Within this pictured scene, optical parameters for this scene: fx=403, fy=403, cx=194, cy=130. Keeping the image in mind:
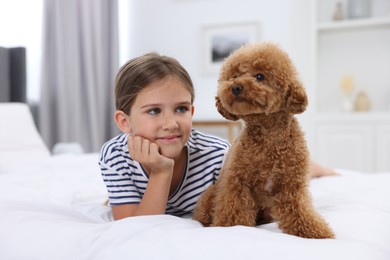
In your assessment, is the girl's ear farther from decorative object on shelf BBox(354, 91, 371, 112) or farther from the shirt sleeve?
decorative object on shelf BBox(354, 91, 371, 112)

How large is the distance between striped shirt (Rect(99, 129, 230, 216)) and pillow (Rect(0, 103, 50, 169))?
1.21m

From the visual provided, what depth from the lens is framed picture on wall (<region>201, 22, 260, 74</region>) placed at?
436 centimetres

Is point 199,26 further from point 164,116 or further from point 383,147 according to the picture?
point 164,116

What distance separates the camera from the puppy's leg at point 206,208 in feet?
3.29

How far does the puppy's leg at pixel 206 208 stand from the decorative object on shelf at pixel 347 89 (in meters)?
3.23

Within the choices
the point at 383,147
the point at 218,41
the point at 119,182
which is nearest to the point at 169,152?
the point at 119,182

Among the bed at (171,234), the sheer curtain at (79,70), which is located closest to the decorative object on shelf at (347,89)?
the sheer curtain at (79,70)

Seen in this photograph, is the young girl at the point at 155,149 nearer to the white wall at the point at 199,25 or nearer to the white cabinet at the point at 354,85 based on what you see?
the white cabinet at the point at 354,85

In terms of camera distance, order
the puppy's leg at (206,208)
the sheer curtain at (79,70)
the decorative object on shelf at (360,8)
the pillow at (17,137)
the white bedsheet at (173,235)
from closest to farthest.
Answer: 1. the white bedsheet at (173,235)
2. the puppy's leg at (206,208)
3. the pillow at (17,137)
4. the sheer curtain at (79,70)
5. the decorative object on shelf at (360,8)

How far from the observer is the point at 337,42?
4039mm

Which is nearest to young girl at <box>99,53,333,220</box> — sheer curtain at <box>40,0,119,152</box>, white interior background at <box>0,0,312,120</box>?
sheer curtain at <box>40,0,119,152</box>

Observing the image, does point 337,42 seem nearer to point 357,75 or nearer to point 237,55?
point 357,75

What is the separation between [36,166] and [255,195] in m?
1.38

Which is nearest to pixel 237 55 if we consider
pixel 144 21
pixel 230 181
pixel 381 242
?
pixel 230 181
